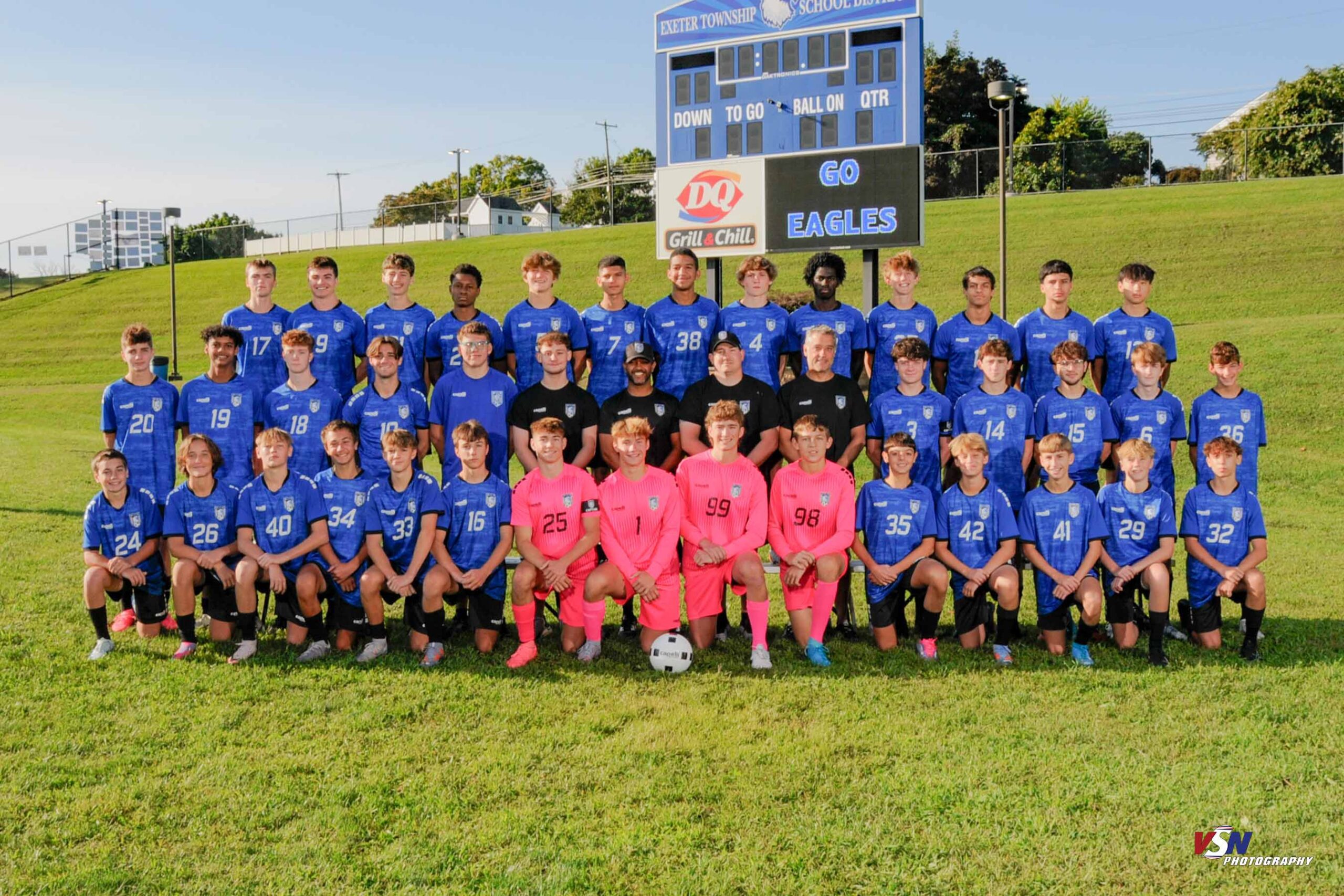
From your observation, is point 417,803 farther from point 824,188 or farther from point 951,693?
point 824,188

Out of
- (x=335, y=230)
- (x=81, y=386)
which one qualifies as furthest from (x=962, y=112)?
(x=81, y=386)

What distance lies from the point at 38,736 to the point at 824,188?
27.3ft

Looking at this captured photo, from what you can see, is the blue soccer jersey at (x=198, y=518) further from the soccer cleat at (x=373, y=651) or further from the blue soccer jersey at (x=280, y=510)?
the soccer cleat at (x=373, y=651)

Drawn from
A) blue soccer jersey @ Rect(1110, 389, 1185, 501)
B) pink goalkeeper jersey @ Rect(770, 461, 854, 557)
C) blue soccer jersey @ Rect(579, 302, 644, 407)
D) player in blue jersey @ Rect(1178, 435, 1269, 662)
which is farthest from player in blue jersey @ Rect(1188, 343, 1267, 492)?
blue soccer jersey @ Rect(579, 302, 644, 407)

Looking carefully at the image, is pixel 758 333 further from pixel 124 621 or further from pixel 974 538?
pixel 124 621

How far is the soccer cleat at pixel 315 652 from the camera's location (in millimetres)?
5812

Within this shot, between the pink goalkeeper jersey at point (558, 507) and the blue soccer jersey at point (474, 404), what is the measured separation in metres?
0.58

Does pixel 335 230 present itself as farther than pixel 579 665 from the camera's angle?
Yes

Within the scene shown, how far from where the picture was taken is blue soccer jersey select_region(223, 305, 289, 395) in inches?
279

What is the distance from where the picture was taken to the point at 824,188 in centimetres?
1019

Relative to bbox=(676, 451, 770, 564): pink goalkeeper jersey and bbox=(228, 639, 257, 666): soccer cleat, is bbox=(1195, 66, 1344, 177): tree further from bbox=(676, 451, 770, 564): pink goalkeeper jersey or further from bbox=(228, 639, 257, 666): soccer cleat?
bbox=(228, 639, 257, 666): soccer cleat

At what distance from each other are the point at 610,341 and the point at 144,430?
3310mm

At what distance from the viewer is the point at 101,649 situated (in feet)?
19.4

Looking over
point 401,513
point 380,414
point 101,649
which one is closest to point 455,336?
point 380,414
